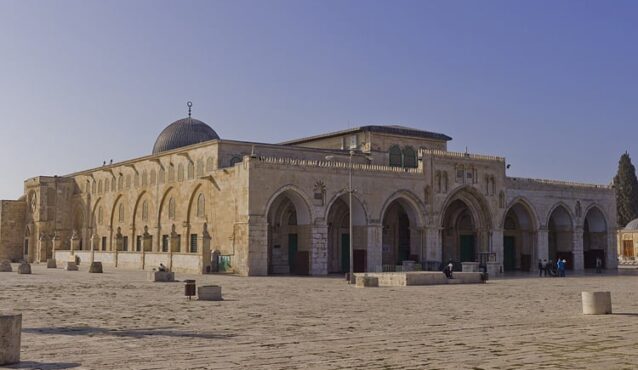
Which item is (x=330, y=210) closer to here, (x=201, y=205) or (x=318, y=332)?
(x=201, y=205)

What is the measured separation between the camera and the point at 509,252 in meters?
50.4

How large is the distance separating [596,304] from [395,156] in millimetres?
32650

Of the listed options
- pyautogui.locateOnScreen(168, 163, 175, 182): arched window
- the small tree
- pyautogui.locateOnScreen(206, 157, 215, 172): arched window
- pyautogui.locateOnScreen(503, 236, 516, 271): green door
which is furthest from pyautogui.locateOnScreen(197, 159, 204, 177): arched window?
the small tree

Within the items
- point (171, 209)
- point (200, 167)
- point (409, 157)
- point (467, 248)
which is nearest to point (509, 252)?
point (467, 248)

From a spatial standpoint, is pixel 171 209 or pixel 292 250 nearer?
pixel 292 250

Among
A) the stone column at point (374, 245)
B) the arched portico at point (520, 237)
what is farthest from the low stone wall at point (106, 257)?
the arched portico at point (520, 237)

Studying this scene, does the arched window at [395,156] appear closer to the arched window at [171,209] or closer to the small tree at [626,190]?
the arched window at [171,209]

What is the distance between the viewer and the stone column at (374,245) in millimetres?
40281

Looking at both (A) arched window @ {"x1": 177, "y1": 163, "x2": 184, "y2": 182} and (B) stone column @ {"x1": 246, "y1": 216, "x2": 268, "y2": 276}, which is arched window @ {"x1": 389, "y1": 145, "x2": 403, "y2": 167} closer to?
(A) arched window @ {"x1": 177, "y1": 163, "x2": 184, "y2": 182}

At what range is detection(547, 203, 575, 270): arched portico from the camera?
5059 cm

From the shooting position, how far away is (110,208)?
179ft

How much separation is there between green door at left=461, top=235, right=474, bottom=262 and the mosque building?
71mm

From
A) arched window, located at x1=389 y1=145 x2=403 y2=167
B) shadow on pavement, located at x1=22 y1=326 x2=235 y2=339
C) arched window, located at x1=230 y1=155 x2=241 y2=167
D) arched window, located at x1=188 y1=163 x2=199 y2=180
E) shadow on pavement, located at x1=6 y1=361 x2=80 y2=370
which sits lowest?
shadow on pavement, located at x1=6 y1=361 x2=80 y2=370

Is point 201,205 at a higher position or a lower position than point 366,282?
higher
